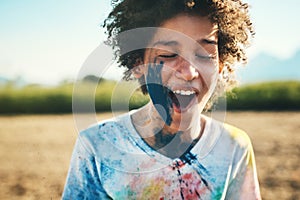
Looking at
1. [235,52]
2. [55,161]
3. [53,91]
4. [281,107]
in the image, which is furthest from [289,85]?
[235,52]

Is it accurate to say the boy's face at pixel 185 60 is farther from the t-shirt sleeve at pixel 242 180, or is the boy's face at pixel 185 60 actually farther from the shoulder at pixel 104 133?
the t-shirt sleeve at pixel 242 180

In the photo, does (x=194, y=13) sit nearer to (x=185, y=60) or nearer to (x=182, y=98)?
(x=185, y=60)

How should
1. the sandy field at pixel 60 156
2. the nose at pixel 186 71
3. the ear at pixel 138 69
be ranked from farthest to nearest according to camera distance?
1. the sandy field at pixel 60 156
2. the ear at pixel 138 69
3. the nose at pixel 186 71

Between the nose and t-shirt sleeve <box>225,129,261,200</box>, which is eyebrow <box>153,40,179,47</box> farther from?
t-shirt sleeve <box>225,129,261,200</box>

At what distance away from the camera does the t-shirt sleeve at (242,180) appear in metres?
1.73

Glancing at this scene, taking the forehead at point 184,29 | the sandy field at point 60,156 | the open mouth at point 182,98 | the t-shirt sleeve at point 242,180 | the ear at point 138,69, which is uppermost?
the forehead at point 184,29

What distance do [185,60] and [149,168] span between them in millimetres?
394

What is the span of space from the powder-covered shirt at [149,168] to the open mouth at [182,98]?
0.19 metres

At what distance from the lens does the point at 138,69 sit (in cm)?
174

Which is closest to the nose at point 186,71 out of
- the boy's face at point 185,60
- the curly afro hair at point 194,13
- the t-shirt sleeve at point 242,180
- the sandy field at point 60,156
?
the boy's face at point 185,60

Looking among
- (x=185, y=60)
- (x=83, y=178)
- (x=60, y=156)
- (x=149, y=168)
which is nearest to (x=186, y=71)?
(x=185, y=60)

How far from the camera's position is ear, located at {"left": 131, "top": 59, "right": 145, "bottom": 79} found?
171 centimetres

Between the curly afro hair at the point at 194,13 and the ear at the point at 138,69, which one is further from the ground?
the curly afro hair at the point at 194,13

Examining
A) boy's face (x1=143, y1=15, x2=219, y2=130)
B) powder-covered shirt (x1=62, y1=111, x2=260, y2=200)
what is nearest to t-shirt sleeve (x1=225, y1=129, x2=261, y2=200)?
powder-covered shirt (x1=62, y1=111, x2=260, y2=200)
